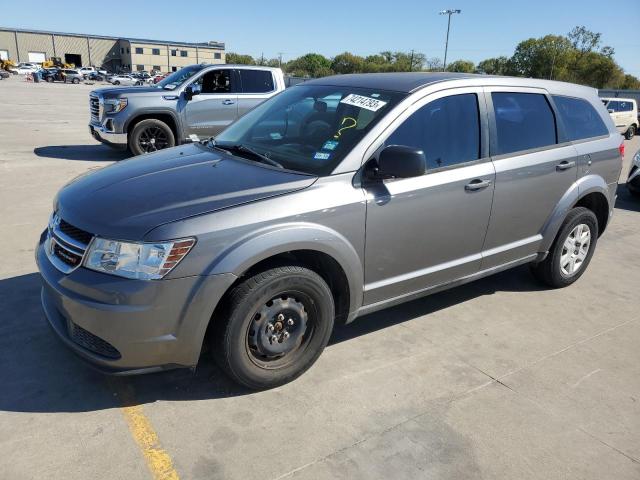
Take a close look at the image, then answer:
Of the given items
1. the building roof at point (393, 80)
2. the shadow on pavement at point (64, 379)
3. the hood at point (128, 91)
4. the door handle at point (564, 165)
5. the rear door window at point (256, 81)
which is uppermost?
the rear door window at point (256, 81)

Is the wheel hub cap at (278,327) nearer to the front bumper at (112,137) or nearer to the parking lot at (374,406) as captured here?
the parking lot at (374,406)

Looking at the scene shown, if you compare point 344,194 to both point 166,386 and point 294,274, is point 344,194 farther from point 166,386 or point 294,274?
point 166,386

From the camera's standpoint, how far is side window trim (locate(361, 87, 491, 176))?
321cm

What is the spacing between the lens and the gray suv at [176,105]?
31.1ft

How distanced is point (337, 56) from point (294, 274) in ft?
405

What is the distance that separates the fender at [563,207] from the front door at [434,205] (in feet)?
2.93

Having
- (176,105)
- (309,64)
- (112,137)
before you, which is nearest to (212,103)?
(176,105)

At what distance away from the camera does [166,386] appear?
3059 millimetres

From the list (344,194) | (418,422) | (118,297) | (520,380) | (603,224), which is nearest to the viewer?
(118,297)

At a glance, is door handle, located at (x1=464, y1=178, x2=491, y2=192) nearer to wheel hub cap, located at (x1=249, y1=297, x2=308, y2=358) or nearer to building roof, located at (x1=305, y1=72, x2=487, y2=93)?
building roof, located at (x1=305, y1=72, x2=487, y2=93)

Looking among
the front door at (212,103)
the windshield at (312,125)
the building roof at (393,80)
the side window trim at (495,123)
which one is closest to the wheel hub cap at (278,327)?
the windshield at (312,125)

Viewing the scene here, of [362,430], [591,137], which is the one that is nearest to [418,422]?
[362,430]

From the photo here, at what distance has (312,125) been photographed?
142 inches

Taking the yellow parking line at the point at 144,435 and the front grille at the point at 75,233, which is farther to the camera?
the front grille at the point at 75,233
